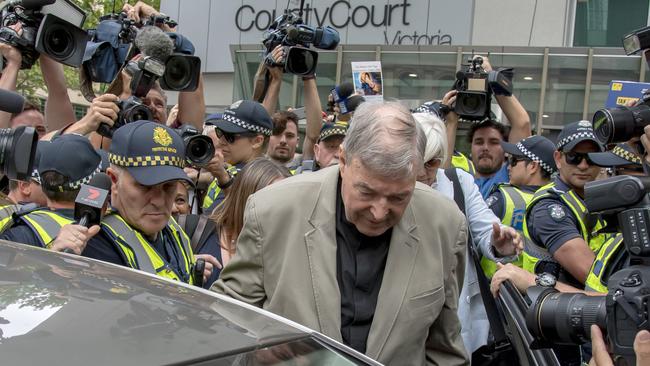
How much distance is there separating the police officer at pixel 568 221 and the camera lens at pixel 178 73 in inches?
82.3

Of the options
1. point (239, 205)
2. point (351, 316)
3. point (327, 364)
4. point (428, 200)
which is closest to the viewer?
point (327, 364)

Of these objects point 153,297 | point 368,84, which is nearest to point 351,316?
point 153,297

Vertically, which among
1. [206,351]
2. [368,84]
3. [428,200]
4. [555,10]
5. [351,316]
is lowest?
[351,316]

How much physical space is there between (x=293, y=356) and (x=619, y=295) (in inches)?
37.2

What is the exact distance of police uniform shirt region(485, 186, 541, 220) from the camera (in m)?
4.47

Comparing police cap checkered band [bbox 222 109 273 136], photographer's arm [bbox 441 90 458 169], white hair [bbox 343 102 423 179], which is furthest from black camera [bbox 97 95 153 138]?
photographer's arm [bbox 441 90 458 169]

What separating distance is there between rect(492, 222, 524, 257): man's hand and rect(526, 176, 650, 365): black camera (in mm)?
1009

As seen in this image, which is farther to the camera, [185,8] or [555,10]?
[185,8]

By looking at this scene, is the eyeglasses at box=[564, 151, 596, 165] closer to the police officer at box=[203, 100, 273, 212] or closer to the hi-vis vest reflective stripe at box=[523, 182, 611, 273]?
the hi-vis vest reflective stripe at box=[523, 182, 611, 273]

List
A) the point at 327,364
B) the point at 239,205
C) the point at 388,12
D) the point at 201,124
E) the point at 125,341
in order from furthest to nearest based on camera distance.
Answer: the point at 388,12 < the point at 201,124 < the point at 239,205 < the point at 327,364 < the point at 125,341

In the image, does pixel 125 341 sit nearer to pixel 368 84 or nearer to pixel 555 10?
pixel 368 84

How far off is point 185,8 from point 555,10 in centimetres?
1051

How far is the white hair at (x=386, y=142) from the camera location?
2.13 m

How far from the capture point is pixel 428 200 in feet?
8.06
